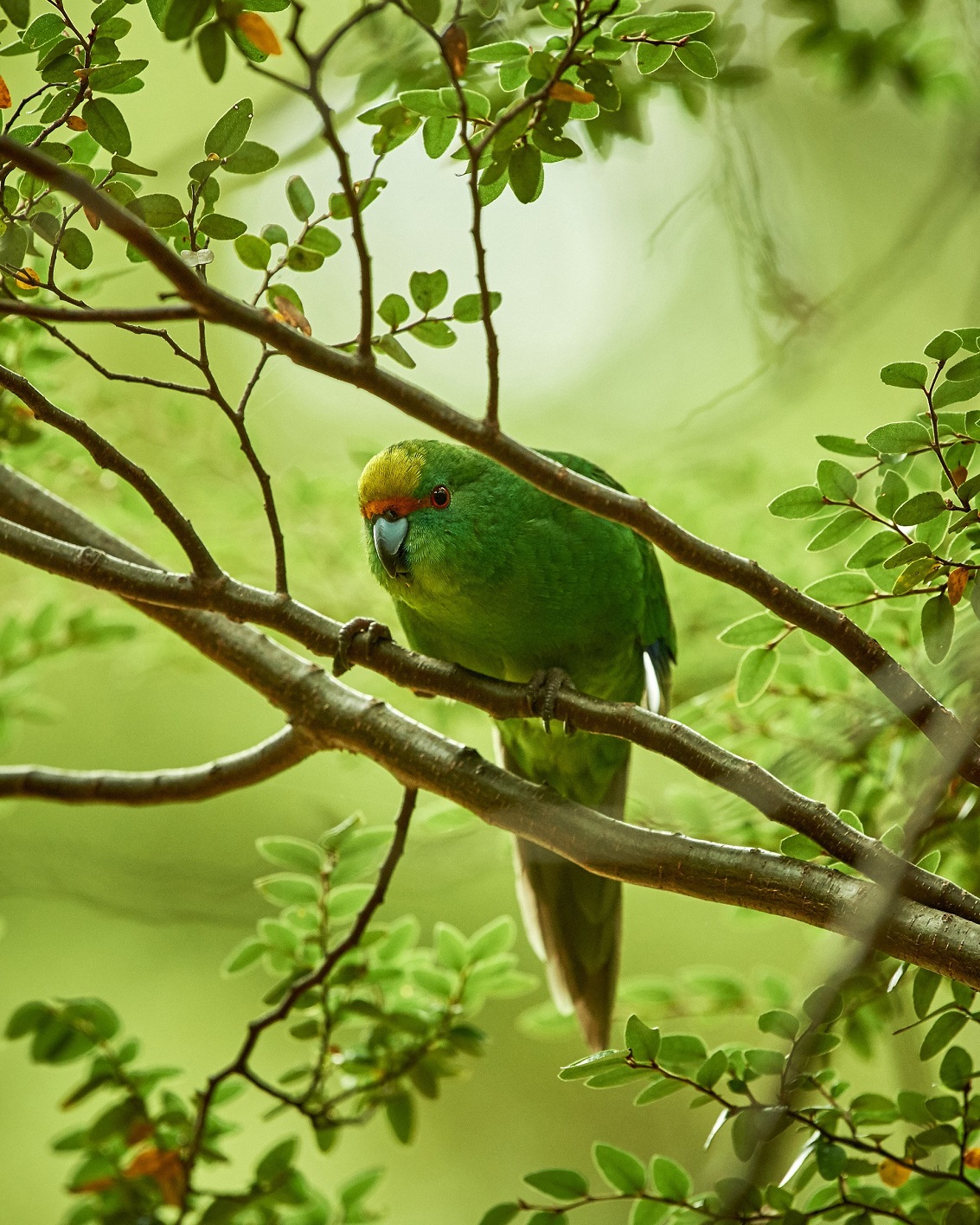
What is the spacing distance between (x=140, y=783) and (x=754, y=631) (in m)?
1.38

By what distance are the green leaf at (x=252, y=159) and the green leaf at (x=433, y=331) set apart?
1.13 ft

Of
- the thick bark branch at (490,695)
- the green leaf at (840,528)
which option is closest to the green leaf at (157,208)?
the thick bark branch at (490,695)

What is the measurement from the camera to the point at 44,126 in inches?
69.2

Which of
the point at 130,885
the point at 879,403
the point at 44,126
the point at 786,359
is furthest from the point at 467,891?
the point at 44,126

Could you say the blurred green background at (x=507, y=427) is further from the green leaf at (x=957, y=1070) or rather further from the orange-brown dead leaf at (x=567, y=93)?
the green leaf at (x=957, y=1070)

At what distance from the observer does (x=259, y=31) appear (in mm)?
1413

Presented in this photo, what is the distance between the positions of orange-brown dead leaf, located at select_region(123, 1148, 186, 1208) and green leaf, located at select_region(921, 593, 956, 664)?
5.94 feet

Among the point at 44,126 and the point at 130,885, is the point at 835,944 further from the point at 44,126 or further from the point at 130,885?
the point at 130,885

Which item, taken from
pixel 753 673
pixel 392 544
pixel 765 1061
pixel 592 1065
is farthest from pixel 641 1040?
pixel 392 544

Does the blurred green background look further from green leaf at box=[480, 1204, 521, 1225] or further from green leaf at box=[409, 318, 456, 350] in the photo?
green leaf at box=[480, 1204, 521, 1225]

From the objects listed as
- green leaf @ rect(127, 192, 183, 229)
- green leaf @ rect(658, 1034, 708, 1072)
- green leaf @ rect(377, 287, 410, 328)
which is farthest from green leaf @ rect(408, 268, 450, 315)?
green leaf @ rect(658, 1034, 708, 1072)

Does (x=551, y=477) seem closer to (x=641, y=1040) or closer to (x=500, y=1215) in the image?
(x=641, y=1040)

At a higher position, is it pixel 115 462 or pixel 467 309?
pixel 467 309

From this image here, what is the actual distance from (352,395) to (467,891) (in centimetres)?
341
